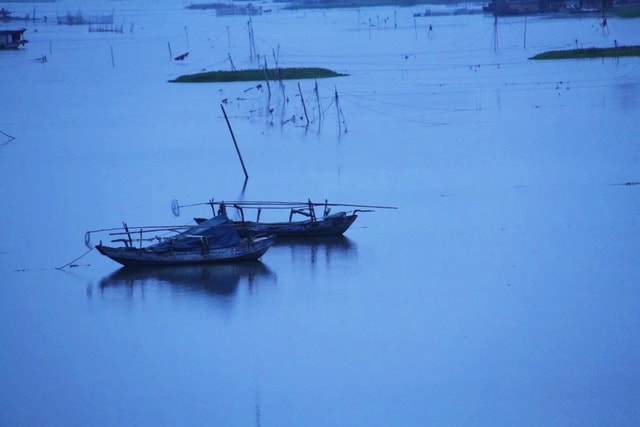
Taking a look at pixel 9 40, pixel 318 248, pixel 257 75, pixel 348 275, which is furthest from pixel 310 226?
pixel 9 40

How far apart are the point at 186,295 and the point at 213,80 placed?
17184 mm

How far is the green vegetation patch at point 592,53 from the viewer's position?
25.3 m

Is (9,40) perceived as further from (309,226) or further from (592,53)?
(309,226)

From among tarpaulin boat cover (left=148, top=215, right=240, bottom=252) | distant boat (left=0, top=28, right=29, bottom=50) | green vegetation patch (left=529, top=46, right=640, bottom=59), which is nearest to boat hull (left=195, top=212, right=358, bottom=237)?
tarpaulin boat cover (left=148, top=215, right=240, bottom=252)

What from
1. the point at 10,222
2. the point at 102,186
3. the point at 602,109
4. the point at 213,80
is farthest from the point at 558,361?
the point at 213,80

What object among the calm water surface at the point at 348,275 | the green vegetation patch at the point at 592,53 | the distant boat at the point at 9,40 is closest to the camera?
the calm water surface at the point at 348,275

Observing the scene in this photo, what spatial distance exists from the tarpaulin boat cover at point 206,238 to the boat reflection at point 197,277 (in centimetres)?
16

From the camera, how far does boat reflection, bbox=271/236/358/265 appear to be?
29.7 ft

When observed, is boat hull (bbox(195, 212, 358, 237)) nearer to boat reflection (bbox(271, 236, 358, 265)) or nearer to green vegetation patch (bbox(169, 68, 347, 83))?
boat reflection (bbox(271, 236, 358, 265))

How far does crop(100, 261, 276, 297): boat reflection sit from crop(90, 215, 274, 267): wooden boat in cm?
5

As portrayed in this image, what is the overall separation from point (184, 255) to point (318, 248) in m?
1.20

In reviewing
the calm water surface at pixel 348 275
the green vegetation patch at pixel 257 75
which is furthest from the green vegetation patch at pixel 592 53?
the calm water surface at pixel 348 275

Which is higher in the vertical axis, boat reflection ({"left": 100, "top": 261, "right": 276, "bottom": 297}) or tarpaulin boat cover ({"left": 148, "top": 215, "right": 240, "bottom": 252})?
tarpaulin boat cover ({"left": 148, "top": 215, "right": 240, "bottom": 252})

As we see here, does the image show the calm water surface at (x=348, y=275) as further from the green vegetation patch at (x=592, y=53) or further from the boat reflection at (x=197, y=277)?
the green vegetation patch at (x=592, y=53)
